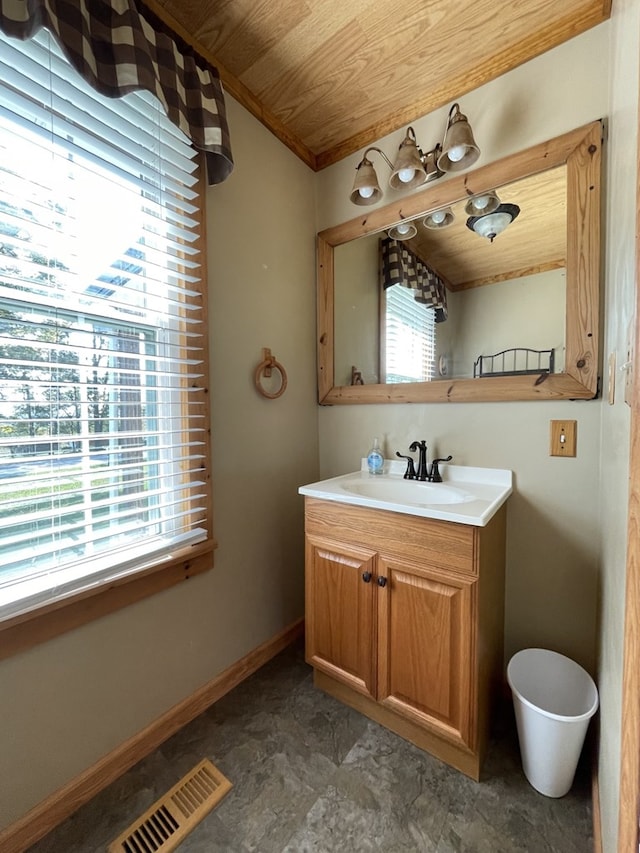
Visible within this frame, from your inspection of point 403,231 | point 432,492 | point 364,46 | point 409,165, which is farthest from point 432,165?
point 432,492

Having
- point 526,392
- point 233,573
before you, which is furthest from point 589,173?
point 233,573

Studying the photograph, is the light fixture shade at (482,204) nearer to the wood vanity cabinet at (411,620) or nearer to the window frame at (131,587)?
the window frame at (131,587)

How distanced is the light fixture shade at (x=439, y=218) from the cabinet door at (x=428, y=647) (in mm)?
1462

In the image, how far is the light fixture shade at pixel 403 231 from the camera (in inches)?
65.5

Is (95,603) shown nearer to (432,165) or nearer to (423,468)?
(423,468)

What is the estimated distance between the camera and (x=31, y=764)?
39.5 inches

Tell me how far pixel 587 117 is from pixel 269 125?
132 centimetres

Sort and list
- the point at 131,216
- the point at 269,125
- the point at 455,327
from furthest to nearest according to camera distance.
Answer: the point at 269,125, the point at 455,327, the point at 131,216

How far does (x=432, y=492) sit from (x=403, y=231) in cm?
124

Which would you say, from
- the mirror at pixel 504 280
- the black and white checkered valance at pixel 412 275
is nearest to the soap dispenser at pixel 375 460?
the mirror at pixel 504 280

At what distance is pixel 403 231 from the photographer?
1.69 meters

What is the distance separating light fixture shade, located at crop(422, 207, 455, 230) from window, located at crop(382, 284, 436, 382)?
0.29m

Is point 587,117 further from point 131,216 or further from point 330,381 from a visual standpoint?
point 131,216

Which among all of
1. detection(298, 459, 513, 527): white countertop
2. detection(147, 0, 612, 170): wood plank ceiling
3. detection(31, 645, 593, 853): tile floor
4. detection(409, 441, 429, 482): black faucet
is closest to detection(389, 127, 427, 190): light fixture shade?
detection(147, 0, 612, 170): wood plank ceiling
